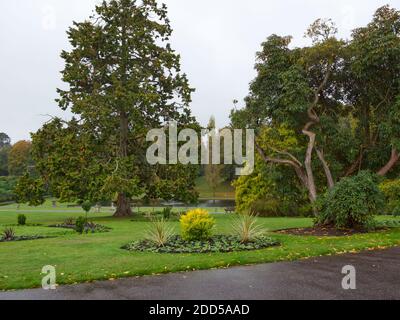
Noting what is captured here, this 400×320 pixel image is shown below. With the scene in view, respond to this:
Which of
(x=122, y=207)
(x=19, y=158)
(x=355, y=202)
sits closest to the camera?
(x=355, y=202)

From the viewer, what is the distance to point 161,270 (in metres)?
9.22

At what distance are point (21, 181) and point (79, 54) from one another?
910 cm

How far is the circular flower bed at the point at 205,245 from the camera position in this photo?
1173 cm

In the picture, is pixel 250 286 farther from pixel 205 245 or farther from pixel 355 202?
pixel 355 202

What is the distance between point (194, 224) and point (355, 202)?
605 cm

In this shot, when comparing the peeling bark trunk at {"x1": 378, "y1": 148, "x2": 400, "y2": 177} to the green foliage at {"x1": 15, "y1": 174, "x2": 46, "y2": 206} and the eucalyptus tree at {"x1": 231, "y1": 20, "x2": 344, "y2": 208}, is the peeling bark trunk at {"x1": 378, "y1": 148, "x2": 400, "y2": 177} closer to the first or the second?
the eucalyptus tree at {"x1": 231, "y1": 20, "x2": 344, "y2": 208}

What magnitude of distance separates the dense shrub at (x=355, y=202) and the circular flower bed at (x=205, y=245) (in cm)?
363

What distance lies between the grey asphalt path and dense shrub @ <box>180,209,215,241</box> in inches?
153

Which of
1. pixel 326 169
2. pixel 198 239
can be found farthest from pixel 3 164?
pixel 198 239

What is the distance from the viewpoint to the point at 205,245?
12.4 m

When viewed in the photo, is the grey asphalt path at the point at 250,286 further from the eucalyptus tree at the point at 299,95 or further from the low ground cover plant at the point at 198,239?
the eucalyptus tree at the point at 299,95

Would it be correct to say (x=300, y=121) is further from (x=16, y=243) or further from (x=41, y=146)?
(x=41, y=146)

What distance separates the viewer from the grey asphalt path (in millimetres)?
7129

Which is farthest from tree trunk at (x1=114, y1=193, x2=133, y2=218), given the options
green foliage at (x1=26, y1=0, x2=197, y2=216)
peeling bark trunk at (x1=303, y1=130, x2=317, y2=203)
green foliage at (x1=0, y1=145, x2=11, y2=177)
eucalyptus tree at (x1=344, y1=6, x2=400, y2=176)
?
green foliage at (x1=0, y1=145, x2=11, y2=177)
